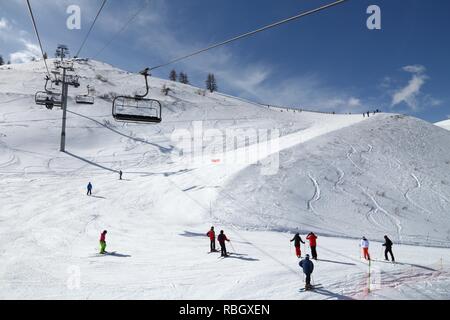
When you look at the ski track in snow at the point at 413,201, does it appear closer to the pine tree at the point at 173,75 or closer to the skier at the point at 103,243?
the skier at the point at 103,243

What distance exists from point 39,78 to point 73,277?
65.6 metres

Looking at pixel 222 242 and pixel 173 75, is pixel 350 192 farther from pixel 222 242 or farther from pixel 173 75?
pixel 173 75

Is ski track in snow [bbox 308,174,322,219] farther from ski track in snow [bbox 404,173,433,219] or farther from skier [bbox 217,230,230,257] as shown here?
skier [bbox 217,230,230,257]

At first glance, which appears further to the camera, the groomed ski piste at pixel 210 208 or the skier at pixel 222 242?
the skier at pixel 222 242

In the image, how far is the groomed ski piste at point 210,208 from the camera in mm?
10305

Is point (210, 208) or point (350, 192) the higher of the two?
point (350, 192)

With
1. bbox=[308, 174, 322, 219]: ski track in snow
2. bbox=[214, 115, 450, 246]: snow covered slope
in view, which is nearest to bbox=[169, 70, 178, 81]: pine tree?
bbox=[214, 115, 450, 246]: snow covered slope

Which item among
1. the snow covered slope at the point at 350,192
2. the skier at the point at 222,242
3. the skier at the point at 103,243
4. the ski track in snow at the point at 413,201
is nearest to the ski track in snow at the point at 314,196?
the snow covered slope at the point at 350,192

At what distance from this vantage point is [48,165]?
32.6m

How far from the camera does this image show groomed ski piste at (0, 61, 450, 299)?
406 inches

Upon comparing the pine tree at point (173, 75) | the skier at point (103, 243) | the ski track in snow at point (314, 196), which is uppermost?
the pine tree at point (173, 75)

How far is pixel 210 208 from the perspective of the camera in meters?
20.6

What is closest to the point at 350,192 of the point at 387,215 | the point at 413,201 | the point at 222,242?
the point at 387,215

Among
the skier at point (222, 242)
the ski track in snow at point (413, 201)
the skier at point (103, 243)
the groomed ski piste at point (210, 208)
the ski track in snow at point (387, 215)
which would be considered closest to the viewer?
the groomed ski piste at point (210, 208)
